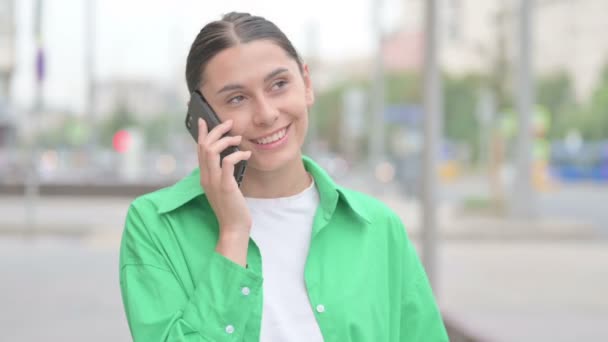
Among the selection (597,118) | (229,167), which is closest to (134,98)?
(597,118)

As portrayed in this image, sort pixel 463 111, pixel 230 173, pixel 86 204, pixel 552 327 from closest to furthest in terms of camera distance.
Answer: pixel 230 173
pixel 552 327
pixel 86 204
pixel 463 111

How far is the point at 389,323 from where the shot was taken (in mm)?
1876

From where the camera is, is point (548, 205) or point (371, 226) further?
point (548, 205)

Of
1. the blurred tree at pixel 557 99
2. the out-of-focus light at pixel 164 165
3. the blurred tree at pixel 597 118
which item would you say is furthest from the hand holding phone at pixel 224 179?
the blurred tree at pixel 557 99

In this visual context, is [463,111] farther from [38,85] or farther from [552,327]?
[552,327]

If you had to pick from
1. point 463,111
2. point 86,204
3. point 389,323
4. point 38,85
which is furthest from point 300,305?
point 463,111

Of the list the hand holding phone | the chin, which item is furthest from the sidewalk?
the hand holding phone

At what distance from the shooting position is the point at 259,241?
6.07ft

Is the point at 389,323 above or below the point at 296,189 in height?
below

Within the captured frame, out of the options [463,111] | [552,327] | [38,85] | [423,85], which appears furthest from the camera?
[463,111]

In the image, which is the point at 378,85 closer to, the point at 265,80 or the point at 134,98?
the point at 265,80

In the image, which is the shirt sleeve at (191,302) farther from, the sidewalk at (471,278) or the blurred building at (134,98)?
the blurred building at (134,98)

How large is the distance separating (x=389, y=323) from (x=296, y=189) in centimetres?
31

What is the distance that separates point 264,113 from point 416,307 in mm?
486
